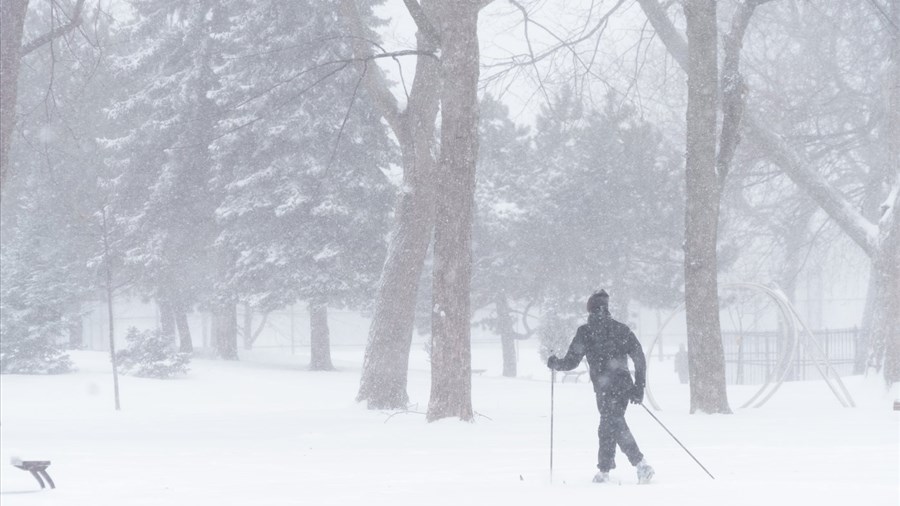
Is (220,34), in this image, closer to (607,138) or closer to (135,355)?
(135,355)

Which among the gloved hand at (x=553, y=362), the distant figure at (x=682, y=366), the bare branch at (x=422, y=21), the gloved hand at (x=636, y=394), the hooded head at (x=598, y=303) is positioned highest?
the bare branch at (x=422, y=21)

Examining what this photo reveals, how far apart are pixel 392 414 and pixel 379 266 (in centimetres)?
1524


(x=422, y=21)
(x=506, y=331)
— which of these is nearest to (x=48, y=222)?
(x=506, y=331)

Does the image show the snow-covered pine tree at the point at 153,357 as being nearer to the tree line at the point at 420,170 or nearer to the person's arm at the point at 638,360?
the tree line at the point at 420,170

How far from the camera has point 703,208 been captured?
14.6 metres

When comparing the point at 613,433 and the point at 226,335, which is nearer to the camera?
the point at 613,433

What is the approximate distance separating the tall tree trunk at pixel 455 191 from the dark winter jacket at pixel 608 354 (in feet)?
14.6

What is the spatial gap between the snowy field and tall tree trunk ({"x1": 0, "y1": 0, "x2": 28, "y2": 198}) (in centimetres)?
338

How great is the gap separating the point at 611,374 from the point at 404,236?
7228mm

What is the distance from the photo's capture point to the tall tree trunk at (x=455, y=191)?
12.8m

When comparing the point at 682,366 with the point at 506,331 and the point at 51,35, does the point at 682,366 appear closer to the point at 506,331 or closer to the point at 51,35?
the point at 506,331

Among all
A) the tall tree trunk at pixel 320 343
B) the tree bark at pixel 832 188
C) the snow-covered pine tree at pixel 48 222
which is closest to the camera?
the tree bark at pixel 832 188

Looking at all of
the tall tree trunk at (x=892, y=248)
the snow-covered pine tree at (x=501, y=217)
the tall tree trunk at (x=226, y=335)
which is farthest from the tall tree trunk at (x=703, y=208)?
the tall tree trunk at (x=226, y=335)

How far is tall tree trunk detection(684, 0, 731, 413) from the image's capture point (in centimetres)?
1450
